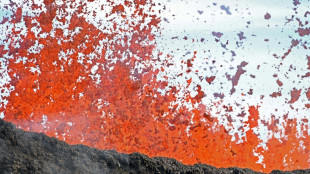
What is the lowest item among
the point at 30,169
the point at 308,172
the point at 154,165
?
the point at 30,169

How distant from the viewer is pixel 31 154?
645 cm

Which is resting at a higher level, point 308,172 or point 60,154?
point 308,172

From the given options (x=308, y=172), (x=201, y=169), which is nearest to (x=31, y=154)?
(x=201, y=169)

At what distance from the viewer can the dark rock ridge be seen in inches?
245

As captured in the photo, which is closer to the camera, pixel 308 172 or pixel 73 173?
pixel 73 173

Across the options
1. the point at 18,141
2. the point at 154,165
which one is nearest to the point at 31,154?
the point at 18,141

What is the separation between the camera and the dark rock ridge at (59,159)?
6211 mm

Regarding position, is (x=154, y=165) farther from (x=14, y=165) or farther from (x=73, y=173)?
(x=14, y=165)

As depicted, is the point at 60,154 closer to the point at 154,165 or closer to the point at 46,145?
the point at 46,145

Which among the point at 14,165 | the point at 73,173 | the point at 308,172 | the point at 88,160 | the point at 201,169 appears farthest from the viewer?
the point at 308,172

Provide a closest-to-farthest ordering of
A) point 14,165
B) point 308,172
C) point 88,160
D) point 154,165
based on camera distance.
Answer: point 14,165
point 88,160
point 154,165
point 308,172

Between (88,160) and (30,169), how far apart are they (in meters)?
1.03

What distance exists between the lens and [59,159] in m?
6.60

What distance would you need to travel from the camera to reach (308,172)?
31.3ft
